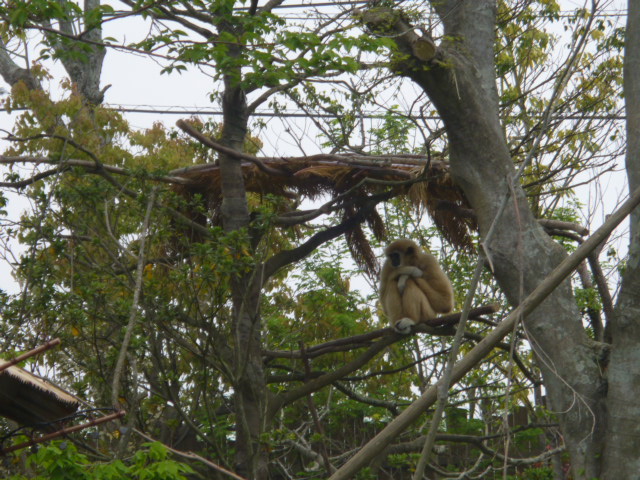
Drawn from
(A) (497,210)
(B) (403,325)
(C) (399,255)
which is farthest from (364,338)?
(C) (399,255)

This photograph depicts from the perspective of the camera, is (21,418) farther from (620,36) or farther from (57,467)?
(620,36)

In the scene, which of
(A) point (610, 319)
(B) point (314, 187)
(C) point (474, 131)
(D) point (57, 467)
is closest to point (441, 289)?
(B) point (314, 187)

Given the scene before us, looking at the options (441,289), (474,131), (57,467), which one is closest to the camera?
(57,467)

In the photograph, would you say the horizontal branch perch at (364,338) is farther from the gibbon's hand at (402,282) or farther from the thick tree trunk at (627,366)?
the thick tree trunk at (627,366)

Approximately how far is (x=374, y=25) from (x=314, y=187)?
1929mm

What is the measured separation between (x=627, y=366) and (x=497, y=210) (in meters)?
1.58

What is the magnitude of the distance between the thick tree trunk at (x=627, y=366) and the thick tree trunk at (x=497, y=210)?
230 millimetres

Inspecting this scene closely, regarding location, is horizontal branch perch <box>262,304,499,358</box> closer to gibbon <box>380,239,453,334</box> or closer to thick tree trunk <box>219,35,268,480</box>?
thick tree trunk <box>219,35,268,480</box>

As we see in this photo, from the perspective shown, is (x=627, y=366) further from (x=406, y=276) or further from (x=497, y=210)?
(x=406, y=276)

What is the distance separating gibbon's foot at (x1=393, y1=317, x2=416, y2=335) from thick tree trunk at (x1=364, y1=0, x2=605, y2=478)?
1.25 m

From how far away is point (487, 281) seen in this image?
10.0 m

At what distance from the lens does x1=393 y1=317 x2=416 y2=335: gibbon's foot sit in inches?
255

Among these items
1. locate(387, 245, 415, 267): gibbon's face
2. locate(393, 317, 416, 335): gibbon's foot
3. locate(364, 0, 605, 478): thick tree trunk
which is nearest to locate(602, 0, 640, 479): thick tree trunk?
locate(364, 0, 605, 478): thick tree trunk

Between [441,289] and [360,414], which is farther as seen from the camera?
[360,414]
